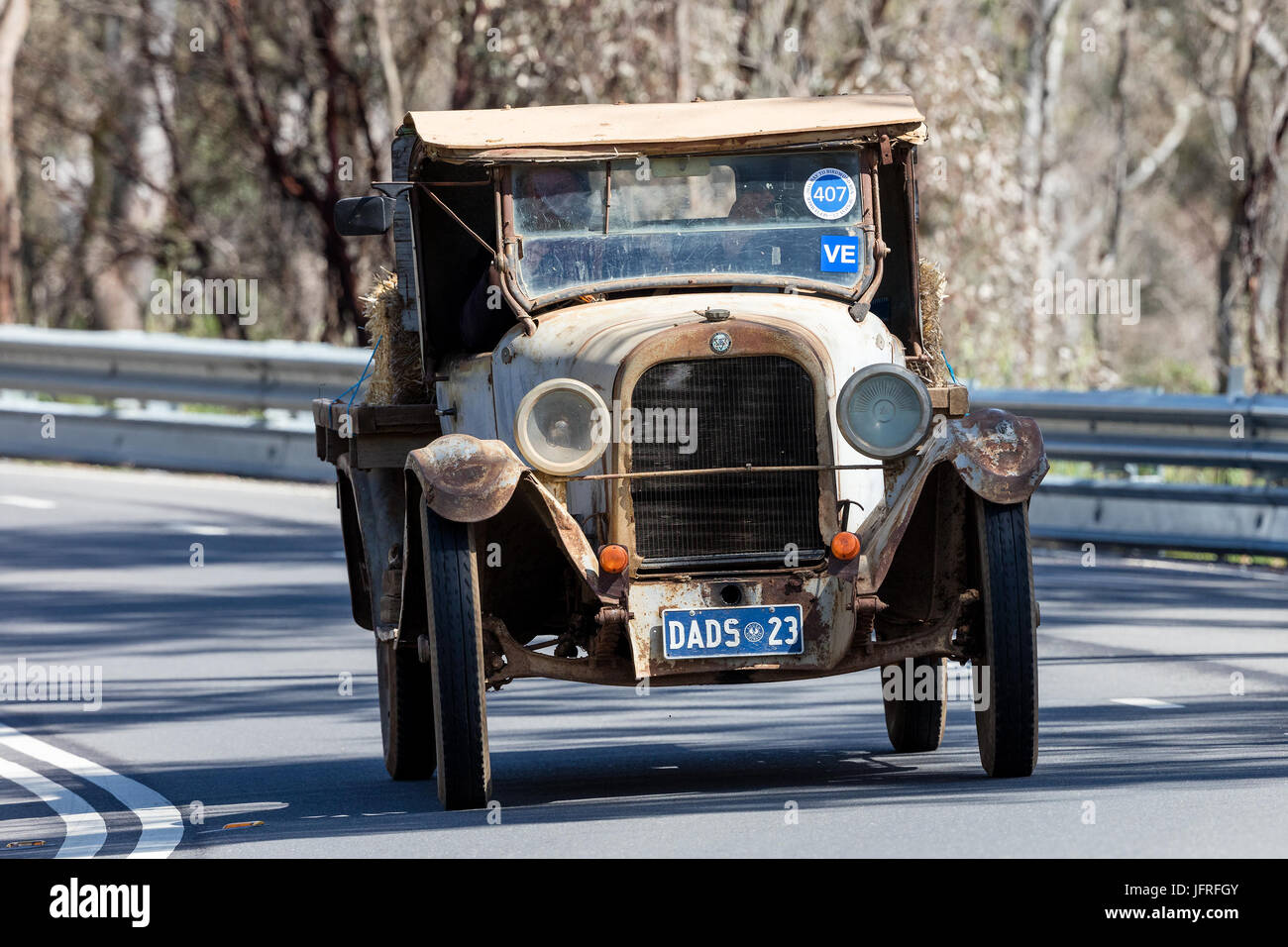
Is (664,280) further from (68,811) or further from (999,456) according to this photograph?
(68,811)

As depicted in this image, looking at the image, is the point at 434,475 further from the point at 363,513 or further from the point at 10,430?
the point at 10,430

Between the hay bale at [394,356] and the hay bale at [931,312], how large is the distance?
204 centimetres

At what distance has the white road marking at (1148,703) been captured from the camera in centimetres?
1034

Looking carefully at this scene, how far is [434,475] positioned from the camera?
788 cm

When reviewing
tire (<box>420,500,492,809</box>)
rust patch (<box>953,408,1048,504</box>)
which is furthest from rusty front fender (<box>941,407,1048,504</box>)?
tire (<box>420,500,492,809</box>)

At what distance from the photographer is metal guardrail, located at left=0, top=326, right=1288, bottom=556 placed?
1611 centimetres

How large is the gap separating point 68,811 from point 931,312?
3870mm

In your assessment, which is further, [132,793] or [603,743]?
[603,743]

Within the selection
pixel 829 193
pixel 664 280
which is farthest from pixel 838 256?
pixel 664 280

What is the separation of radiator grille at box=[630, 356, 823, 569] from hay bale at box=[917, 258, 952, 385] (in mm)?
1281

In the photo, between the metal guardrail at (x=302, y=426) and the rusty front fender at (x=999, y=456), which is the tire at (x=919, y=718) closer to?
the rusty front fender at (x=999, y=456)

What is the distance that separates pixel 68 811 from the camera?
8.52 metres
